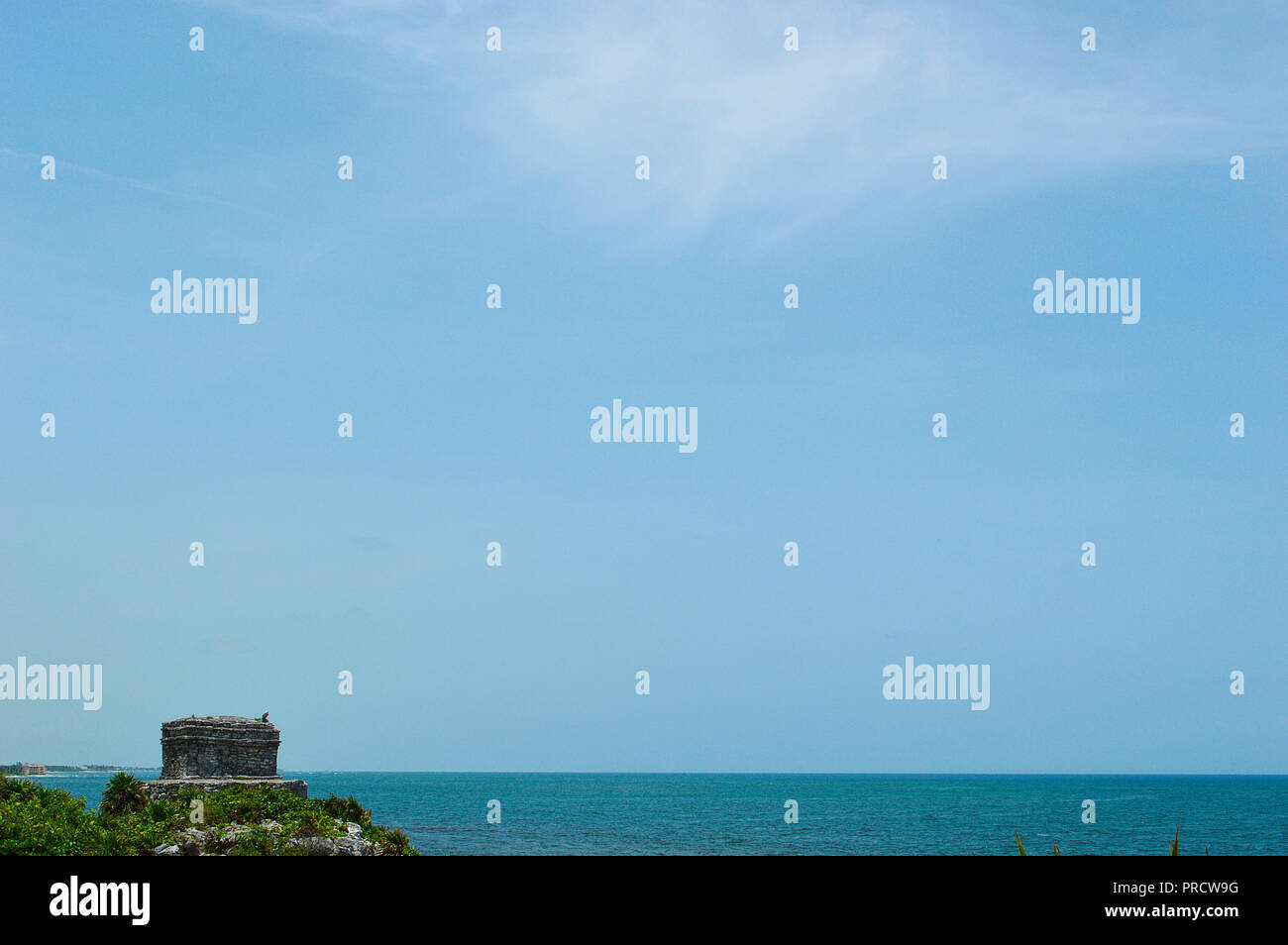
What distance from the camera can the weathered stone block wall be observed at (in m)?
41.2

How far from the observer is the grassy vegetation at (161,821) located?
99.7ft

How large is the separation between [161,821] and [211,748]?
5136 millimetres

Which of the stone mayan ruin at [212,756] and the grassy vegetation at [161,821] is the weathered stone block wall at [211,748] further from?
the grassy vegetation at [161,821]

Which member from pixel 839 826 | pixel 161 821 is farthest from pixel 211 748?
pixel 839 826

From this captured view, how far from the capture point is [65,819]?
108ft

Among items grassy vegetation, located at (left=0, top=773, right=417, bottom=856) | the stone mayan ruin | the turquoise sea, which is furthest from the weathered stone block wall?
the turquoise sea

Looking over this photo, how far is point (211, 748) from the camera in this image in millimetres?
41469

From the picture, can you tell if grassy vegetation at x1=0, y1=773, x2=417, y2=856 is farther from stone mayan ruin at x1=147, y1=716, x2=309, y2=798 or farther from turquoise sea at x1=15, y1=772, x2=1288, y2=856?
turquoise sea at x1=15, y1=772, x2=1288, y2=856

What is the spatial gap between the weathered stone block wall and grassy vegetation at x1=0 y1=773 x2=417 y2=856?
1.29 meters
